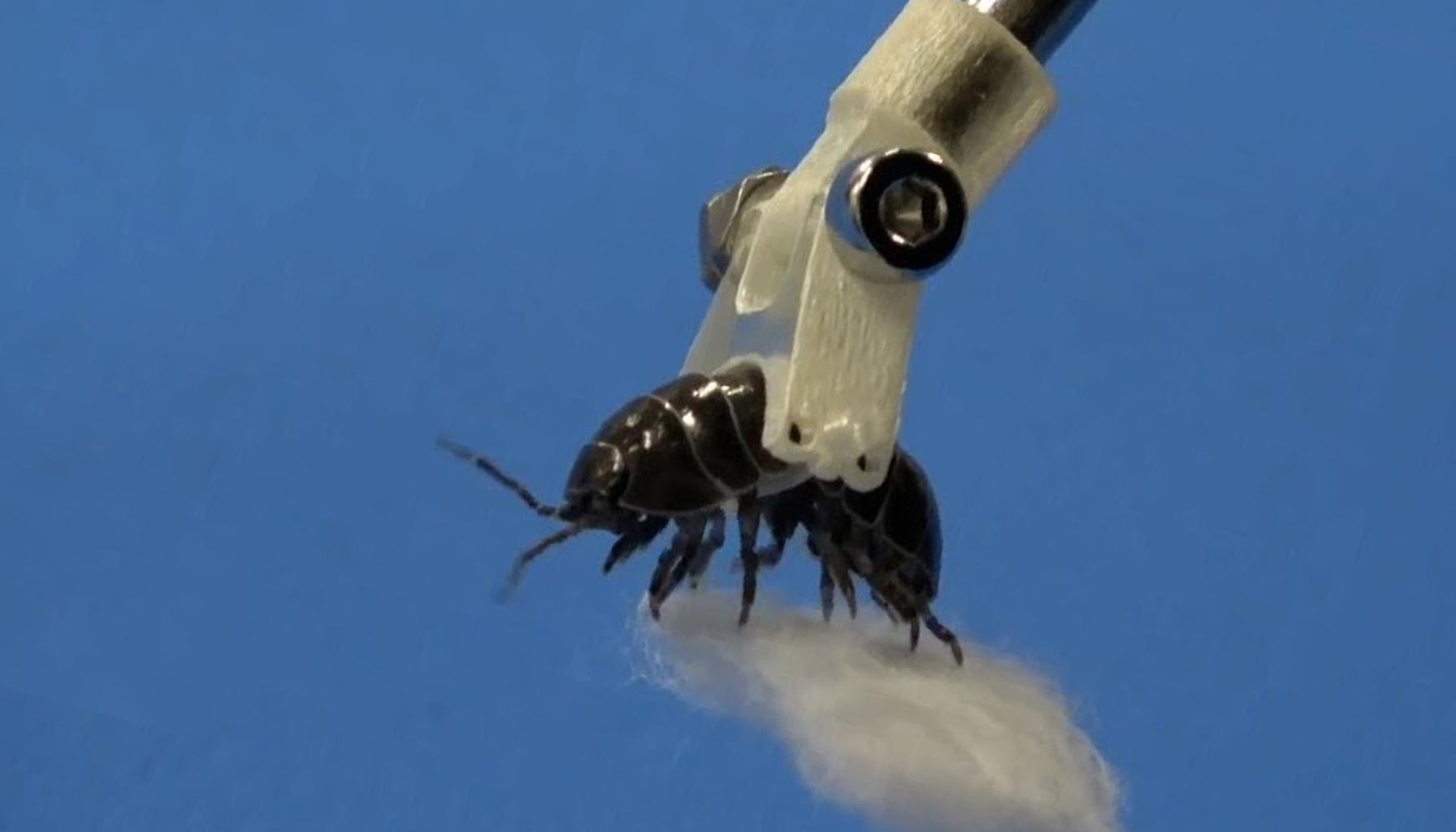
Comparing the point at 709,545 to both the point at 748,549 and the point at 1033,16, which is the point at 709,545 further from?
the point at 1033,16

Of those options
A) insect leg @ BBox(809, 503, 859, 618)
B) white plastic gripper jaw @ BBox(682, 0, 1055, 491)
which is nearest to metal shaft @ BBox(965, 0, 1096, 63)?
white plastic gripper jaw @ BBox(682, 0, 1055, 491)

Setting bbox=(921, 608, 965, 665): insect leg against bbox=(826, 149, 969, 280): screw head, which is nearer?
bbox=(826, 149, 969, 280): screw head

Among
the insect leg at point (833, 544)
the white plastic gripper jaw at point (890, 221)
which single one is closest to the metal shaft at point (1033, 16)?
the white plastic gripper jaw at point (890, 221)

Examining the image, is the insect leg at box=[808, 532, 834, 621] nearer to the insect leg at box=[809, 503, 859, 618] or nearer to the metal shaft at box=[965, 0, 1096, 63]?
the insect leg at box=[809, 503, 859, 618]

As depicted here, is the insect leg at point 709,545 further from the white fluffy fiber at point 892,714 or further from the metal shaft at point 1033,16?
the metal shaft at point 1033,16

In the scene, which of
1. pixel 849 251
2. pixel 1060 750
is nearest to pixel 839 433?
pixel 849 251

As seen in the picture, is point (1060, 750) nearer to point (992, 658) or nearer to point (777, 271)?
point (992, 658)
